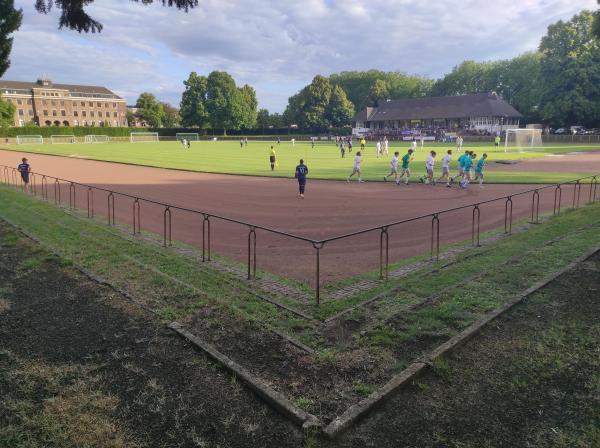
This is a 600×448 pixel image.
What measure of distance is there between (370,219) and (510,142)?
54.0m

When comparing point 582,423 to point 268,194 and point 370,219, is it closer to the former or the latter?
point 370,219

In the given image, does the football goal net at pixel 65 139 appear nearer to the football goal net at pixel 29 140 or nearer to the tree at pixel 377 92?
the football goal net at pixel 29 140

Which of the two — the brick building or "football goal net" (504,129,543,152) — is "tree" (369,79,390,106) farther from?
the brick building

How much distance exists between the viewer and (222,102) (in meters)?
104

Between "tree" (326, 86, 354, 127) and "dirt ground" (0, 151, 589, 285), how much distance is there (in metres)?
82.3

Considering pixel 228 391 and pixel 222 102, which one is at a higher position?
pixel 222 102

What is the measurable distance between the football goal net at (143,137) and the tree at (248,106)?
804 inches

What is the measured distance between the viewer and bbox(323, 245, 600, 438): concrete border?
4.55 m

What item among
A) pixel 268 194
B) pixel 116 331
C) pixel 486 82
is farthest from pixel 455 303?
pixel 486 82

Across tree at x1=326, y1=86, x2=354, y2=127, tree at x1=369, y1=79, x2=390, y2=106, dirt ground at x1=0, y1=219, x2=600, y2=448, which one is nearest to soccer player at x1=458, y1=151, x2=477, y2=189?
dirt ground at x1=0, y1=219, x2=600, y2=448

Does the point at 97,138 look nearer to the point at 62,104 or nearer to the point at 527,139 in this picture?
the point at 62,104

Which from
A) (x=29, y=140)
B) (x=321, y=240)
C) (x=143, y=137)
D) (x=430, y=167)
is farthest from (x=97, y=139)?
(x=321, y=240)

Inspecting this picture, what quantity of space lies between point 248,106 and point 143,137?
89.7 ft

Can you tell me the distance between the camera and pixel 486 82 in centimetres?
10062
